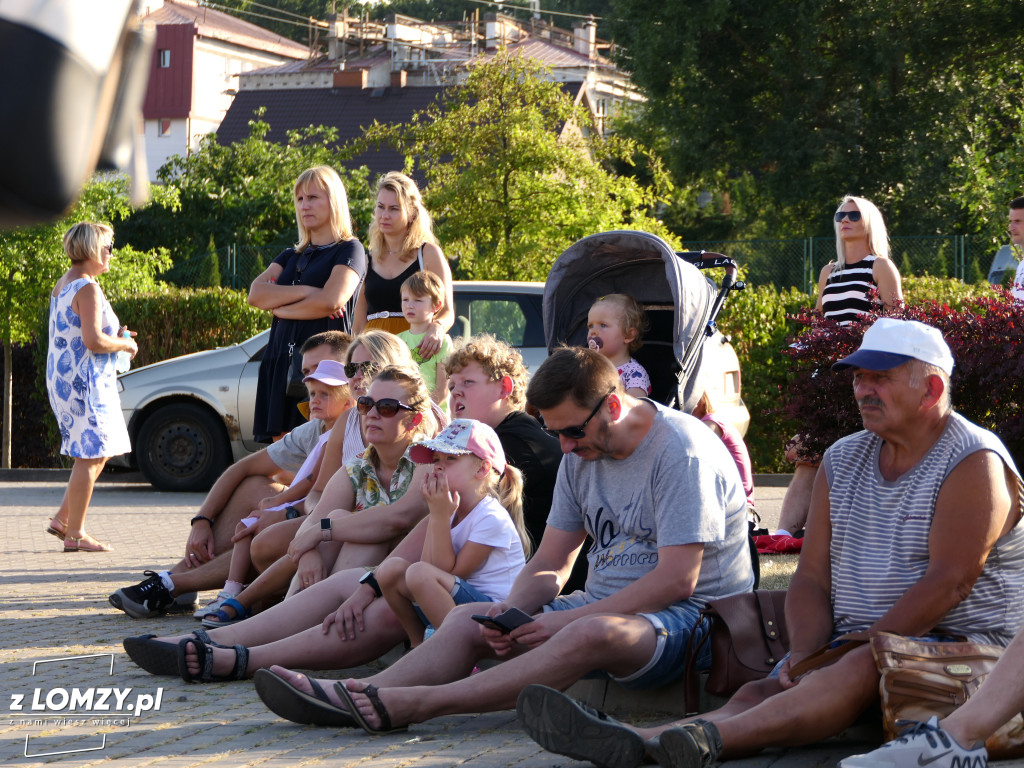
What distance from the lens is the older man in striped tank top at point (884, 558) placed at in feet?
13.0

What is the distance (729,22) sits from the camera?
36.3 meters

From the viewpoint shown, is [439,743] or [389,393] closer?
[439,743]

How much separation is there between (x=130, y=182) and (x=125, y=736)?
3836 millimetres

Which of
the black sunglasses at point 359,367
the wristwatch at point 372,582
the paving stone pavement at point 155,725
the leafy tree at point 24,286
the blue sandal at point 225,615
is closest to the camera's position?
the paving stone pavement at point 155,725

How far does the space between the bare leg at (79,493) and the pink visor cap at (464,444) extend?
487 centimetres

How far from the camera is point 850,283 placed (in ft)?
28.9

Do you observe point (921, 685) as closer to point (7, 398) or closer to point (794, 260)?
point (7, 398)

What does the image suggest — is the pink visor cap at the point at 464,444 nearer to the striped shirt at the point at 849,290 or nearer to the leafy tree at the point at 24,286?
the striped shirt at the point at 849,290

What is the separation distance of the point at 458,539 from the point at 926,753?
239 cm

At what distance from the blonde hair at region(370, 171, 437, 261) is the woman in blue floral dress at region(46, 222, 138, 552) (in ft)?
8.06

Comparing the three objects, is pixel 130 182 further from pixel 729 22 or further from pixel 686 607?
pixel 729 22

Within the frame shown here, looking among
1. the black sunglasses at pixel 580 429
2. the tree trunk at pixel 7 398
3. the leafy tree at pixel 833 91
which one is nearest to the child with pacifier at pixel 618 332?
the black sunglasses at pixel 580 429

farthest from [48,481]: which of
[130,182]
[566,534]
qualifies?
[130,182]

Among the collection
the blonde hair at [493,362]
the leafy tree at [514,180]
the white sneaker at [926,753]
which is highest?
the leafy tree at [514,180]
